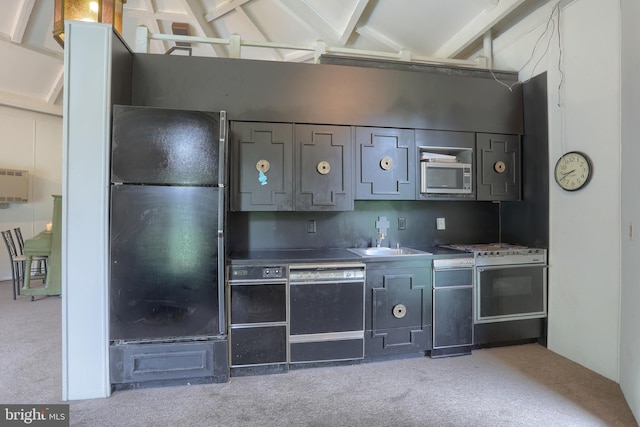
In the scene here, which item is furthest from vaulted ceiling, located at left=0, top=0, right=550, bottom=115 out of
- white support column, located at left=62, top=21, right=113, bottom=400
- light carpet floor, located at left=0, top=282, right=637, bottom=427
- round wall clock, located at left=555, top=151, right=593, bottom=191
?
light carpet floor, located at left=0, top=282, right=637, bottom=427

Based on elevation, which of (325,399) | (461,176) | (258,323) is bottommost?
(325,399)

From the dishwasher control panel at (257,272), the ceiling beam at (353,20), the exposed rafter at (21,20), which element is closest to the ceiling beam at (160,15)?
the exposed rafter at (21,20)

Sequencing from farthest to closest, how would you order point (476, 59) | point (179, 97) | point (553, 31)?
1. point (476, 59)
2. point (553, 31)
3. point (179, 97)

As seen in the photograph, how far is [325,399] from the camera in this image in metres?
2.14

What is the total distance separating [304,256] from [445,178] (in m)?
1.55

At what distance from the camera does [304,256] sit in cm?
263

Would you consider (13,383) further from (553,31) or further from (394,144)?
(553,31)

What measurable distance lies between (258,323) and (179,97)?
196 cm

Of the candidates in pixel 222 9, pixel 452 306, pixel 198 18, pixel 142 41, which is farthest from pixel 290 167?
pixel 198 18

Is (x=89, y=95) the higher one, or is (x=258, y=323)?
(x=89, y=95)

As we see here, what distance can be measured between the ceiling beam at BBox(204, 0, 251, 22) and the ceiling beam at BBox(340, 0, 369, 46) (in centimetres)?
129

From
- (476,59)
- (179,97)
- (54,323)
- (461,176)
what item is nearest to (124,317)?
(179,97)

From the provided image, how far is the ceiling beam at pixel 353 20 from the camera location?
126 inches

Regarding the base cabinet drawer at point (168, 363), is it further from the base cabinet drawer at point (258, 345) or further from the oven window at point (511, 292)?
the oven window at point (511, 292)
